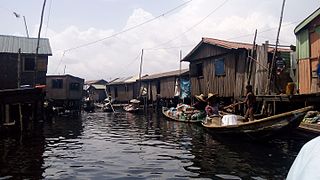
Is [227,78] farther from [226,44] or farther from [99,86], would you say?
[99,86]

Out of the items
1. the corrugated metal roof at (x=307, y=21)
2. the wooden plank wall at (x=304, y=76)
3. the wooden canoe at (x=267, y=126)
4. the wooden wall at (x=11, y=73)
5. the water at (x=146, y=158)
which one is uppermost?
the corrugated metal roof at (x=307, y=21)

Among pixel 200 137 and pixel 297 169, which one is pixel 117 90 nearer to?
pixel 200 137

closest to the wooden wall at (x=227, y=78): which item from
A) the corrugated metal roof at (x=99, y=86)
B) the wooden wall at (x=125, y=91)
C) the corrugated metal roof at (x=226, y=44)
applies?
the corrugated metal roof at (x=226, y=44)

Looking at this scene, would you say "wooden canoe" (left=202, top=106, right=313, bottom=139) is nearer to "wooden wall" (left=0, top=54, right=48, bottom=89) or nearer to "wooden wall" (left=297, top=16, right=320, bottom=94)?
"wooden wall" (left=297, top=16, right=320, bottom=94)

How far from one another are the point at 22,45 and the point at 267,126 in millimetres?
24934

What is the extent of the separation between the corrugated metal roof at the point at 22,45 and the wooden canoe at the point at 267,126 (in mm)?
21297

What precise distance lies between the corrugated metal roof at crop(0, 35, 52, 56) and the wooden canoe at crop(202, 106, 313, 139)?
21.3 m

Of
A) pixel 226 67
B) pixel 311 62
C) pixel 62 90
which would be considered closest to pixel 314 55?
pixel 311 62

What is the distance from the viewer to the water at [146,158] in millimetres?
9023

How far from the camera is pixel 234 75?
72.1ft

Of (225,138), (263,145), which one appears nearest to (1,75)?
(225,138)

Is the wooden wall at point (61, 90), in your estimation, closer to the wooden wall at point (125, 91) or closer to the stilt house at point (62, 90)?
the stilt house at point (62, 90)

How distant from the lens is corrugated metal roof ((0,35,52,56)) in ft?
94.9

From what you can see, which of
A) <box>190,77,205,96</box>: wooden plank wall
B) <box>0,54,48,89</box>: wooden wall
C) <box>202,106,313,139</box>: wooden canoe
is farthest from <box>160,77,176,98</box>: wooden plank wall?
<box>202,106,313,139</box>: wooden canoe
